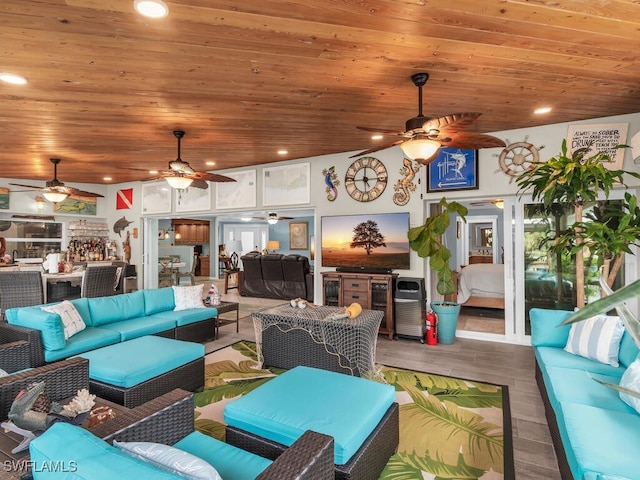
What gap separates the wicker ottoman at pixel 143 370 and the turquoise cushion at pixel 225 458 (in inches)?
Result: 43.0

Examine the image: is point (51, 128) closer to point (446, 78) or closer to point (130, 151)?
point (130, 151)

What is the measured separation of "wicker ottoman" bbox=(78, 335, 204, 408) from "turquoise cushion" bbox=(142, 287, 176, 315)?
1179 millimetres

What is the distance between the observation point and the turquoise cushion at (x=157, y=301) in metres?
4.24

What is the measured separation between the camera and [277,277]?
8.09 m

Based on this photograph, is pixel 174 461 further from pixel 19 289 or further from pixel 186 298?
pixel 19 289

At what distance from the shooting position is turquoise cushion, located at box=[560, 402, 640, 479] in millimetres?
1399

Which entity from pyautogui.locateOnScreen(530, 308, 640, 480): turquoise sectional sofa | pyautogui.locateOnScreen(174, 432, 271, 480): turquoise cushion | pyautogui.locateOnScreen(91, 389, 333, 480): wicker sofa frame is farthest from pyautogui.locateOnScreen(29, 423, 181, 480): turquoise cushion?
pyautogui.locateOnScreen(530, 308, 640, 480): turquoise sectional sofa

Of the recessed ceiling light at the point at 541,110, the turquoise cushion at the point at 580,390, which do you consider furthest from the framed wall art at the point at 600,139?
the turquoise cushion at the point at 580,390

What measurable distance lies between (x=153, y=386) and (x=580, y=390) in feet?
9.51

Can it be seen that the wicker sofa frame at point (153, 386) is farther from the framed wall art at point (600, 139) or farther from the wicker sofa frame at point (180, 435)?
the framed wall art at point (600, 139)

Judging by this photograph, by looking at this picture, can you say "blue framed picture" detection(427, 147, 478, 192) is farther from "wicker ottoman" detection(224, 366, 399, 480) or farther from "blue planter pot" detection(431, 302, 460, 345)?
"wicker ottoman" detection(224, 366, 399, 480)

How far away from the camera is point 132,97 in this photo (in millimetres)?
3334

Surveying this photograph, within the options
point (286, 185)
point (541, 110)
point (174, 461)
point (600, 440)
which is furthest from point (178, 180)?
point (600, 440)

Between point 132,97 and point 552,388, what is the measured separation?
4191mm
